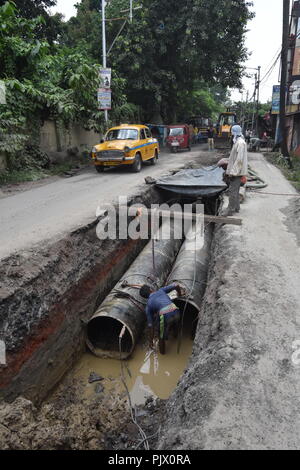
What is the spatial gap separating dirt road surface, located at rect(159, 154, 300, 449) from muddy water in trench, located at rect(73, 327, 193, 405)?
1.41m

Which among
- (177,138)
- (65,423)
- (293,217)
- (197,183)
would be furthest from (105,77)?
(65,423)

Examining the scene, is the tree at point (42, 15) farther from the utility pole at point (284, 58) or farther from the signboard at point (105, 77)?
the utility pole at point (284, 58)

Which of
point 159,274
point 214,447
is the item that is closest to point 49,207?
point 159,274

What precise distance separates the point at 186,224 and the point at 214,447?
7.39 metres

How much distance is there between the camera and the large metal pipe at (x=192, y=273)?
19.2ft

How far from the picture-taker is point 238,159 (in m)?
6.84

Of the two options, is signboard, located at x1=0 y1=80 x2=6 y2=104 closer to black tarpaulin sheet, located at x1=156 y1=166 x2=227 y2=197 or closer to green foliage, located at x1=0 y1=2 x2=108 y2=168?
green foliage, located at x1=0 y1=2 x2=108 y2=168

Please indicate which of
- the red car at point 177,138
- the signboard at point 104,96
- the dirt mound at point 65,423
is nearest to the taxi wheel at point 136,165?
the signboard at point 104,96

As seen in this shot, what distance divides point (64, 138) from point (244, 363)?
48.9 feet

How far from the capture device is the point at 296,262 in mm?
5543

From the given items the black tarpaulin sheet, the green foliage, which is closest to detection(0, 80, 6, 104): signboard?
the green foliage

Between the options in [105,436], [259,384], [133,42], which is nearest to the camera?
[259,384]

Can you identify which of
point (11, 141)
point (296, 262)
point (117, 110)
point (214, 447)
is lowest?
point (214, 447)
